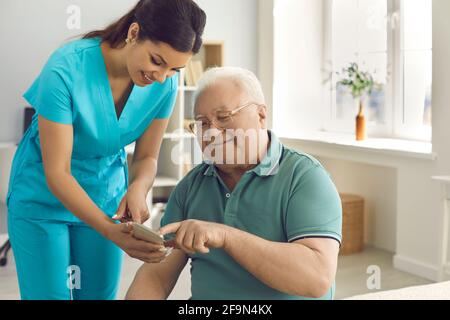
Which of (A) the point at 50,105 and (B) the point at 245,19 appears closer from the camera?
(A) the point at 50,105

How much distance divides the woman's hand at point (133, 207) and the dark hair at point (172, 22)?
370 millimetres

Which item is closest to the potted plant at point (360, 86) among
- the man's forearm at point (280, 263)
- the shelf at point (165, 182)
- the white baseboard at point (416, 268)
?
the white baseboard at point (416, 268)

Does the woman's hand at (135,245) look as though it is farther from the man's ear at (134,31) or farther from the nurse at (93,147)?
the man's ear at (134,31)

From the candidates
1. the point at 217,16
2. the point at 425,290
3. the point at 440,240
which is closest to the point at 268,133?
the point at 425,290

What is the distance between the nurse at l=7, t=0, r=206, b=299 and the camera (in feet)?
4.50

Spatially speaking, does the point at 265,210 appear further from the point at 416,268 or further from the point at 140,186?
the point at 416,268

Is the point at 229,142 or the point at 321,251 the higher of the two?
the point at 229,142

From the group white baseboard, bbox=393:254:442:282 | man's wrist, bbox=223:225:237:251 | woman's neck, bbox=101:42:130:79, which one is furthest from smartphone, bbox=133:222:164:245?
white baseboard, bbox=393:254:442:282

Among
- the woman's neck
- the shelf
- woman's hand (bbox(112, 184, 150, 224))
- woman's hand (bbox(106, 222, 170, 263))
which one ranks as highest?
the woman's neck

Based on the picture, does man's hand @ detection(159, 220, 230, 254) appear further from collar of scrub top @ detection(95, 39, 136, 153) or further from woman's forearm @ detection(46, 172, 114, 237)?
collar of scrub top @ detection(95, 39, 136, 153)

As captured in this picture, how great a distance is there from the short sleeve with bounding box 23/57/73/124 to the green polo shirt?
344 mm

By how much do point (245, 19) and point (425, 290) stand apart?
372 centimetres

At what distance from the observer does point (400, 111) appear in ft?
13.0

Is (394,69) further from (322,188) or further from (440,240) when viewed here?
(322,188)
